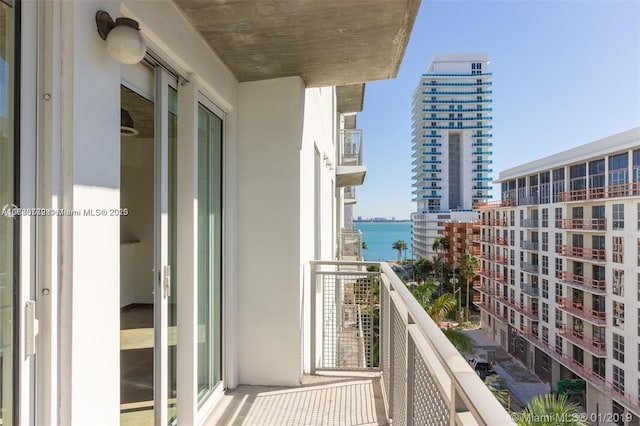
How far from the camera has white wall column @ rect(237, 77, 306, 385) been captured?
10.7ft

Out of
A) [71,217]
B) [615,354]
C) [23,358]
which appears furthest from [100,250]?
[615,354]

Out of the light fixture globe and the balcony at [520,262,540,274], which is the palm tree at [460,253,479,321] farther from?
the light fixture globe

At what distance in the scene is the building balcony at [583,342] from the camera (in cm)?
2132

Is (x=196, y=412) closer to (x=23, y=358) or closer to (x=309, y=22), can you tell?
(x=23, y=358)

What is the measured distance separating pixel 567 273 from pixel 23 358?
28244 millimetres

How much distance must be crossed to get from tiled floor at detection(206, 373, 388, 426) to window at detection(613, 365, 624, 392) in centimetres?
2415

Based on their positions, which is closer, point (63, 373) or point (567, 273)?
point (63, 373)

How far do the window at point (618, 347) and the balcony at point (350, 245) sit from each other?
19060mm

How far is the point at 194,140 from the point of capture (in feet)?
7.76

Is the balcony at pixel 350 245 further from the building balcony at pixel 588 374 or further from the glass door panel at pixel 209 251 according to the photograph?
the building balcony at pixel 588 374

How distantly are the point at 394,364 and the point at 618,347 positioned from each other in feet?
83.0

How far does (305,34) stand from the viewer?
2521 millimetres

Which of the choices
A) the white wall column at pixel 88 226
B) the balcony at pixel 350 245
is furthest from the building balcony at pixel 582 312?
the white wall column at pixel 88 226

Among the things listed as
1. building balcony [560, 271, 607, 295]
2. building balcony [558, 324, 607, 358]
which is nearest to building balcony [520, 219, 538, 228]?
building balcony [560, 271, 607, 295]
